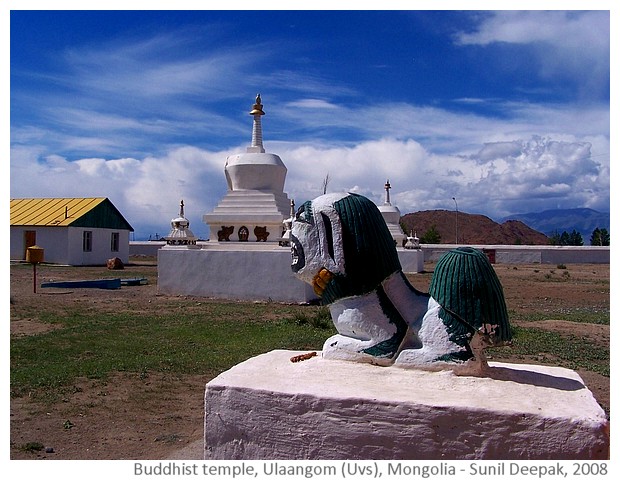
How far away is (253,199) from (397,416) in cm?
1387

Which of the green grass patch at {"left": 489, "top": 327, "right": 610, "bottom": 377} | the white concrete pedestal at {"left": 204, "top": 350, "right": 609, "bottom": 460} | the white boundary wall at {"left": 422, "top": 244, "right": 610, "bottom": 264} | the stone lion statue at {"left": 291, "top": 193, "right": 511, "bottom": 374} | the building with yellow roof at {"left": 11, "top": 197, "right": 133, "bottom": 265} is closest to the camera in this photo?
the white concrete pedestal at {"left": 204, "top": 350, "right": 609, "bottom": 460}

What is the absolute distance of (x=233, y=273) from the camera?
14.7 meters

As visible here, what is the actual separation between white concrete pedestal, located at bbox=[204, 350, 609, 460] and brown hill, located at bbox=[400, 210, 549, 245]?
75684 mm

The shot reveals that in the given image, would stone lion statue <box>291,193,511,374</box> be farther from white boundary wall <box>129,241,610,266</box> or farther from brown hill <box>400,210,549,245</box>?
brown hill <box>400,210,549,245</box>

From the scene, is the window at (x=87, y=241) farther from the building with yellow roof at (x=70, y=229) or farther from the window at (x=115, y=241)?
the window at (x=115, y=241)

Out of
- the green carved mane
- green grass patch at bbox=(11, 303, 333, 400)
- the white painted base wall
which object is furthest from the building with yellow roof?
the green carved mane

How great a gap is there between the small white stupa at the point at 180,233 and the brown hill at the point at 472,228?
62588mm

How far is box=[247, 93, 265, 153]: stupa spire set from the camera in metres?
17.8

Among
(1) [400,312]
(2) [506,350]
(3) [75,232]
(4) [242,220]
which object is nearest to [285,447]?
(1) [400,312]

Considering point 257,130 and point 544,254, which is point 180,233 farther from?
point 544,254

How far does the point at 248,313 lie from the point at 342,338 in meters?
7.92

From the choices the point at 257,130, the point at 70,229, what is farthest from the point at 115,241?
the point at 257,130
